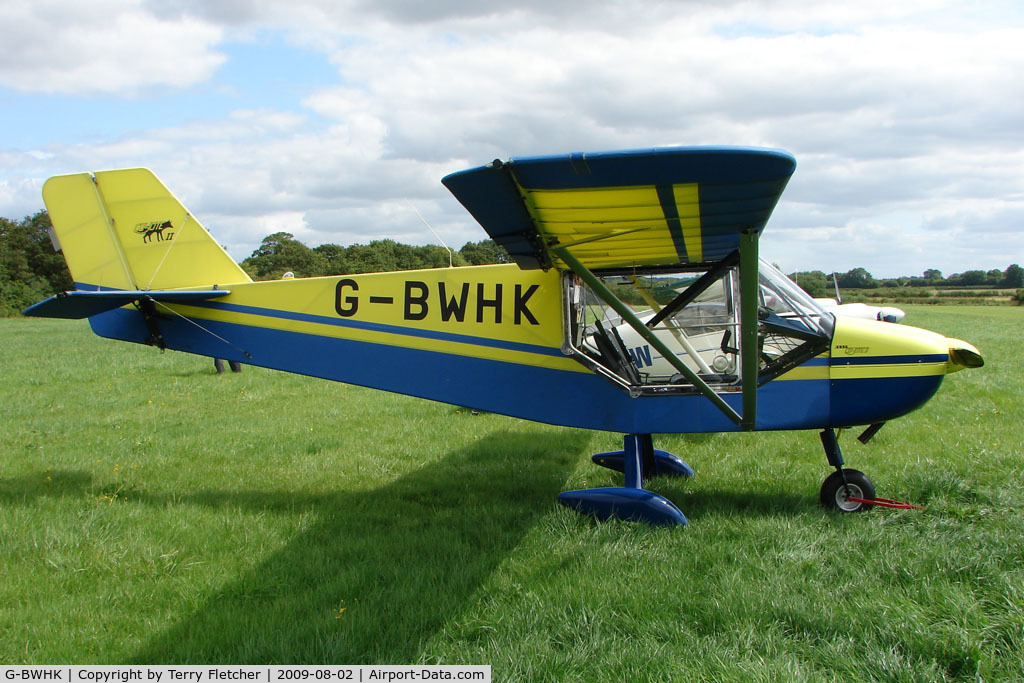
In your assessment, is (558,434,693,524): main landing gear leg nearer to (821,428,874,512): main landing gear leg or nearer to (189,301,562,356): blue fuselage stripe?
(189,301,562,356): blue fuselage stripe

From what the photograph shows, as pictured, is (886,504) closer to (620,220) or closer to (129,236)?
(620,220)

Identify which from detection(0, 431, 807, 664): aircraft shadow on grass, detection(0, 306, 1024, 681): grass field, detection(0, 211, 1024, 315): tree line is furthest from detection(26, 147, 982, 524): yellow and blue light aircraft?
detection(0, 211, 1024, 315): tree line

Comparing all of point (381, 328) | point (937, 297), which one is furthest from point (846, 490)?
point (937, 297)

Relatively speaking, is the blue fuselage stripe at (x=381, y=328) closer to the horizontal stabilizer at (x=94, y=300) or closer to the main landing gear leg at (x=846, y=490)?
the horizontal stabilizer at (x=94, y=300)

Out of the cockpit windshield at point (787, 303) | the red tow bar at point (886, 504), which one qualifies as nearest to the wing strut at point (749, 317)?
the cockpit windshield at point (787, 303)

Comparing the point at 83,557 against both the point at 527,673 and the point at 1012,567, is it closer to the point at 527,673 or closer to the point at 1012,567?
the point at 527,673

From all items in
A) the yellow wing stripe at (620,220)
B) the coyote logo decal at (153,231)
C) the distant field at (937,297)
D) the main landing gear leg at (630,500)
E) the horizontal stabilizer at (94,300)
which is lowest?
the main landing gear leg at (630,500)

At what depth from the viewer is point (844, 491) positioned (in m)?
5.05

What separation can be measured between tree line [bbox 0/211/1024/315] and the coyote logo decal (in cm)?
887

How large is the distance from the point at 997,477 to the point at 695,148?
423 centimetres

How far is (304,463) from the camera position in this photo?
6.91 metres

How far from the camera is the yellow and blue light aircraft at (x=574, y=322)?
4227 millimetres

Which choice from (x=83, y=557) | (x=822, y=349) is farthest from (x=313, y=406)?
(x=822, y=349)

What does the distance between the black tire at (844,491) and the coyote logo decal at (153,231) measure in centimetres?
612
